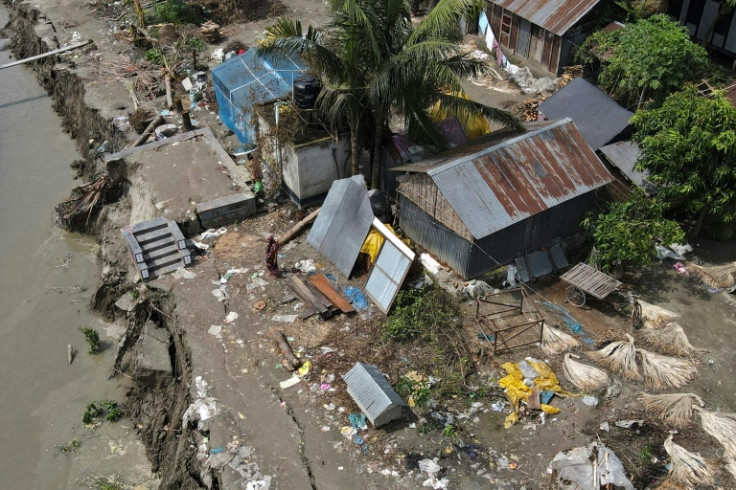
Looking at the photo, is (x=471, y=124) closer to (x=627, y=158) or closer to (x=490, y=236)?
(x=627, y=158)

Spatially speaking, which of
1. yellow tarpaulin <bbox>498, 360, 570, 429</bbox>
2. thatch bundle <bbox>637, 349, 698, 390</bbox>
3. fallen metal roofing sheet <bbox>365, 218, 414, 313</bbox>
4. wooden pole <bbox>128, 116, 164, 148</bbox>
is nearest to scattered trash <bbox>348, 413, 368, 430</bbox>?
yellow tarpaulin <bbox>498, 360, 570, 429</bbox>

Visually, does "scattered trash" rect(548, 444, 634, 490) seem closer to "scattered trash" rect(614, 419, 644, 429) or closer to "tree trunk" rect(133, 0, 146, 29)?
"scattered trash" rect(614, 419, 644, 429)

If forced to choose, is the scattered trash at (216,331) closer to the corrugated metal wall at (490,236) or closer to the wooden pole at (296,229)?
the wooden pole at (296,229)

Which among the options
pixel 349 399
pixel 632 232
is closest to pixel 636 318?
pixel 632 232

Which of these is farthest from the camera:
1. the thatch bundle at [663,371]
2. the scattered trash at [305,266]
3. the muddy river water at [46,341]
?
the scattered trash at [305,266]

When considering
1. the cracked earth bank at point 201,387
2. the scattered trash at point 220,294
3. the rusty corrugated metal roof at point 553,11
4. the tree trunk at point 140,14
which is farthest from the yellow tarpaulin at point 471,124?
the tree trunk at point 140,14

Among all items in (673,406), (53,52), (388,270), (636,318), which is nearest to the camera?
(673,406)
